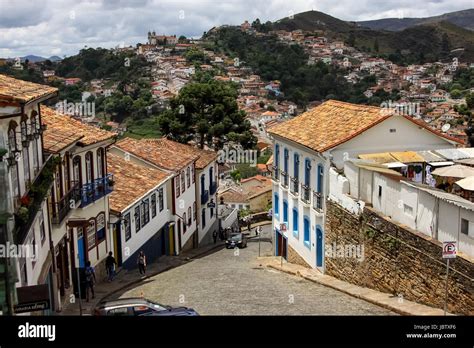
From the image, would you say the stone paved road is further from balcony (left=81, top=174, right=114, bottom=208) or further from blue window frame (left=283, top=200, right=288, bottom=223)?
blue window frame (left=283, top=200, right=288, bottom=223)

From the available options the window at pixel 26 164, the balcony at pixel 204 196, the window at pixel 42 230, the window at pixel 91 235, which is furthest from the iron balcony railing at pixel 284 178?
the window at pixel 26 164

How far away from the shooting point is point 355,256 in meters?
15.2

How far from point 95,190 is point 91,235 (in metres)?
1.35

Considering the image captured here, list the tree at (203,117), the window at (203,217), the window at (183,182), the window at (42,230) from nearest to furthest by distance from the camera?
the window at (42,230)
the window at (183,182)
the window at (203,217)
the tree at (203,117)

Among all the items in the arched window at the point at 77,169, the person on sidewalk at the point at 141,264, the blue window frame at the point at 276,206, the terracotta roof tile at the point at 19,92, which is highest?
the terracotta roof tile at the point at 19,92

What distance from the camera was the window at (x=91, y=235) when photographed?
1584cm

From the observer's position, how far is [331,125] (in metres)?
19.1

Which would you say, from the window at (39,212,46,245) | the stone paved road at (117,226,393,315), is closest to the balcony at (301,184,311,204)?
the stone paved road at (117,226,393,315)

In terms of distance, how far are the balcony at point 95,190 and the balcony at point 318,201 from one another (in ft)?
21.5

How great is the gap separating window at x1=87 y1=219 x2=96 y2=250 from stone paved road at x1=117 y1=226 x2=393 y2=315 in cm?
179

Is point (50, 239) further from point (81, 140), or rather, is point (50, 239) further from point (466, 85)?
point (466, 85)

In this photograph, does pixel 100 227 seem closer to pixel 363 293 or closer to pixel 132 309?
pixel 132 309

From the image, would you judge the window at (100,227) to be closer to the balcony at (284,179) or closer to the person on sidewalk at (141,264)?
the person on sidewalk at (141,264)

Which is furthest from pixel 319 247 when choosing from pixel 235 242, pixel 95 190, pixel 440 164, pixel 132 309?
pixel 235 242
